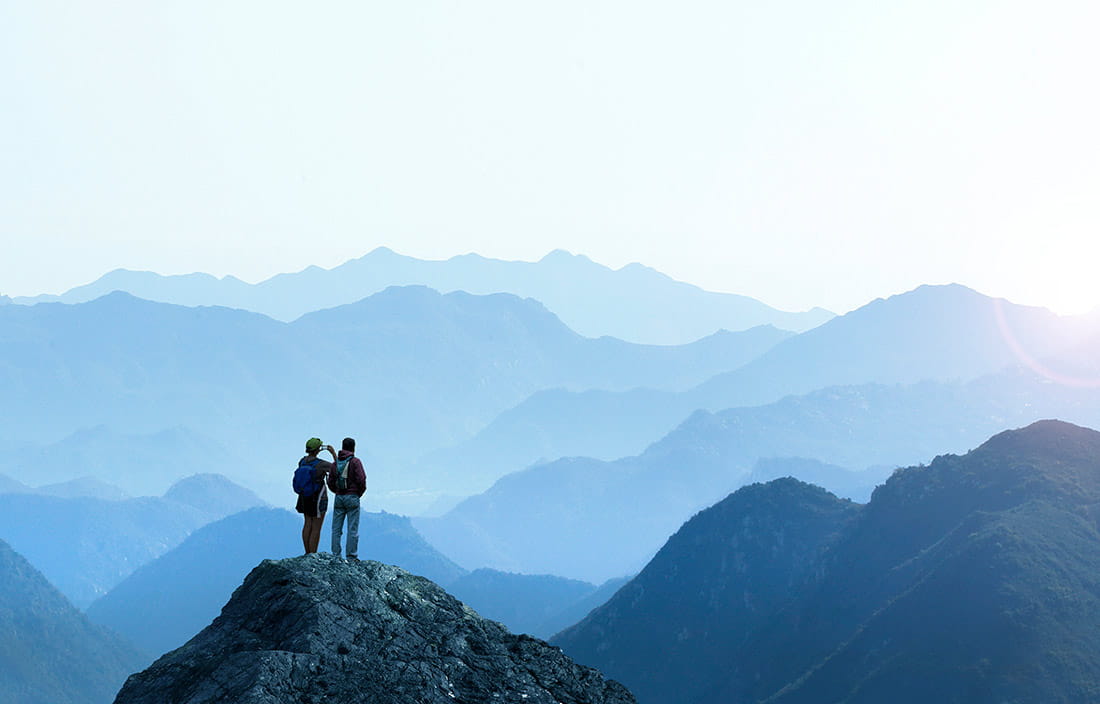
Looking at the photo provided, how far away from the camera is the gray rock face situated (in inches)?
1281

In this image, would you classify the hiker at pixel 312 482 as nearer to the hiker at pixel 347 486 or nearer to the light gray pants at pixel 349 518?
the hiker at pixel 347 486

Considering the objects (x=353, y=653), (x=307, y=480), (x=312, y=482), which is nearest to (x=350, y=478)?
(x=312, y=482)

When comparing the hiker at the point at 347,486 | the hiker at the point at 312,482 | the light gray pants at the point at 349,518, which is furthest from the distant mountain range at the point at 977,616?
the hiker at the point at 312,482

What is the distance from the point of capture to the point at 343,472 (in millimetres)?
36594

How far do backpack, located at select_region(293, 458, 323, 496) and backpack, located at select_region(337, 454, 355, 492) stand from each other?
32.6 inches

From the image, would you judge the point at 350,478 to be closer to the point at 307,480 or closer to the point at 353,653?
the point at 307,480

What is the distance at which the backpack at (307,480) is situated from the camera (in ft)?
121

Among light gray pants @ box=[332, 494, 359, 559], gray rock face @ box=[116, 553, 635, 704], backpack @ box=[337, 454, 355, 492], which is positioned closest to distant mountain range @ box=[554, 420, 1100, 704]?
gray rock face @ box=[116, 553, 635, 704]

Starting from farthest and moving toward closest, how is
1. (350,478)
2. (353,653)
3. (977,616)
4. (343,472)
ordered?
(977,616)
(350,478)
(343,472)
(353,653)

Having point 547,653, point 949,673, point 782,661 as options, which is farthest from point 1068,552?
point 547,653

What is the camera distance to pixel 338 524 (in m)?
38.0

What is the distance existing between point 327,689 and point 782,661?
571 ft

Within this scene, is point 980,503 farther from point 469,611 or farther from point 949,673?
point 469,611

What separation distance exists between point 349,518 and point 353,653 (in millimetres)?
5819
